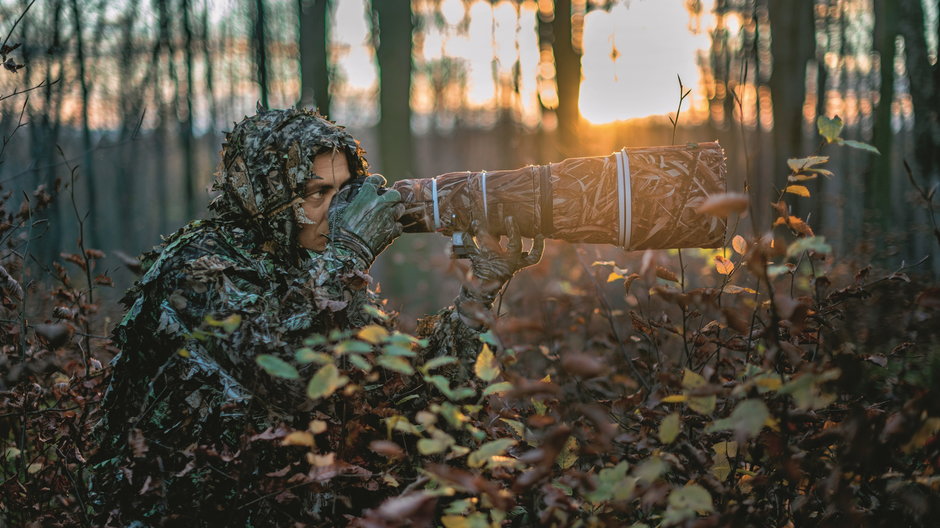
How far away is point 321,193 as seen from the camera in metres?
2.77

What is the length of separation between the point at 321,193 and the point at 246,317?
0.69 metres

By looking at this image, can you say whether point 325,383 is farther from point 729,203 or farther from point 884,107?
point 884,107

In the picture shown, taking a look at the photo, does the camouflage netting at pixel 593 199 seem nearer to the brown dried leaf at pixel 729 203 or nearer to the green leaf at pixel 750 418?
the brown dried leaf at pixel 729 203

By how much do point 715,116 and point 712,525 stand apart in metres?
27.0

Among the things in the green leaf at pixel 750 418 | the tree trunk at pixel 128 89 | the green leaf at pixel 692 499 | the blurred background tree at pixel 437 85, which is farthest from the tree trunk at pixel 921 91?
the tree trunk at pixel 128 89

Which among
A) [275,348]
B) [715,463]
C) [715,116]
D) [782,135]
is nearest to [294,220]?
[275,348]

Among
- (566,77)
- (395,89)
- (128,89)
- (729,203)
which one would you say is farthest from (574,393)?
(128,89)

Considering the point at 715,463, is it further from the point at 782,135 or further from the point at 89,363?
the point at 782,135

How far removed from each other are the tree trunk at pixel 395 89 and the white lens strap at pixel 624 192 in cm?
703

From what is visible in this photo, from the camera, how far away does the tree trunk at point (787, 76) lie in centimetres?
1024

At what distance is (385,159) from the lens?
9.77 meters

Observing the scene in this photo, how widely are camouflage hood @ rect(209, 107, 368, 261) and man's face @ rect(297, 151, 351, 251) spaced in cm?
3

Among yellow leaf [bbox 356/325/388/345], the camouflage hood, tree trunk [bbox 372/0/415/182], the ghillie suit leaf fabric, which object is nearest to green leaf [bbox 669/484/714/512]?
yellow leaf [bbox 356/325/388/345]

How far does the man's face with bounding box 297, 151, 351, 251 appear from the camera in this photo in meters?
2.73
